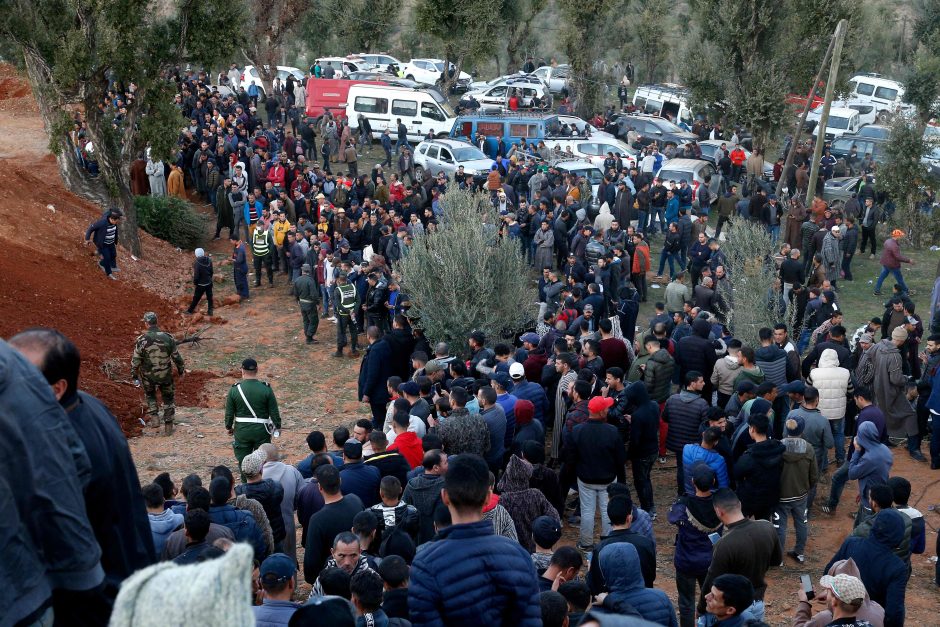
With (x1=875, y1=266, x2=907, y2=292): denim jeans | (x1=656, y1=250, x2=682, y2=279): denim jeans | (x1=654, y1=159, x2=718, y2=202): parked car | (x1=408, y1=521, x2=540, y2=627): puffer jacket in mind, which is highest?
(x1=408, y1=521, x2=540, y2=627): puffer jacket

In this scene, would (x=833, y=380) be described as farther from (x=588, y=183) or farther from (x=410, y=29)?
(x=410, y=29)

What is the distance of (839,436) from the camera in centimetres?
1179

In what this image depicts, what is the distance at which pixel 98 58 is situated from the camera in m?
19.2

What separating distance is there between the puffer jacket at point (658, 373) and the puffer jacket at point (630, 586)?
5899 mm

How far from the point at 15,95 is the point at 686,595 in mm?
31941

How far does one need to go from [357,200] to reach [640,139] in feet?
42.0

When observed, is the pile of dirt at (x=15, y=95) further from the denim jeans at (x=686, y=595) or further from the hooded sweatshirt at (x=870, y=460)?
the denim jeans at (x=686, y=595)

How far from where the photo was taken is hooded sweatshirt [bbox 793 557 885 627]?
605cm

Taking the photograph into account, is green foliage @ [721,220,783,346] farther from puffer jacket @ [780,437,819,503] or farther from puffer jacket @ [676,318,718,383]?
puffer jacket @ [780,437,819,503]

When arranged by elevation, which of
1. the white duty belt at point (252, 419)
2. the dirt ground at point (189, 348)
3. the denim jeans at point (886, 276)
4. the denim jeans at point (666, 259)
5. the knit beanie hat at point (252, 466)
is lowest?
the dirt ground at point (189, 348)

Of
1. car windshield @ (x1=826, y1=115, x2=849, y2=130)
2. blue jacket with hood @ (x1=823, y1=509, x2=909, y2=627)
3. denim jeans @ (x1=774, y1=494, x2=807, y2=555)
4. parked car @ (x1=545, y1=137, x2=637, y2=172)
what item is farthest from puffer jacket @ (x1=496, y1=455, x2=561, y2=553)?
car windshield @ (x1=826, y1=115, x2=849, y2=130)

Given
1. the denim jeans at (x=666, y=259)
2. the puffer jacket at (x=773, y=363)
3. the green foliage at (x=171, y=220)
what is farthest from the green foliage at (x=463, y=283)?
the green foliage at (x=171, y=220)

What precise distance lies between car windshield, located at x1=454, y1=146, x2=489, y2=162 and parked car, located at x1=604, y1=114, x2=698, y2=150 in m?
6.51

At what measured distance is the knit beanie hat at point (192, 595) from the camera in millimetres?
2145
